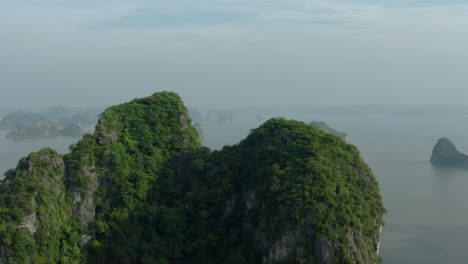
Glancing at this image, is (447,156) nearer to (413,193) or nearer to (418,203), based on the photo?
(413,193)

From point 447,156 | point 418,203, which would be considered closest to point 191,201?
point 418,203

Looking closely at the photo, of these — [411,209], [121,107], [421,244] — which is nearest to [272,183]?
[121,107]

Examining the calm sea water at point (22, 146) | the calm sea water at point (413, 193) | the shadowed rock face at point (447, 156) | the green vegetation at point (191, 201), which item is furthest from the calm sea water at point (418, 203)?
the calm sea water at point (22, 146)

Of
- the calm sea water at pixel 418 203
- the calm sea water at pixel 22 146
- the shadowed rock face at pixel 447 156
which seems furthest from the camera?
the calm sea water at pixel 22 146

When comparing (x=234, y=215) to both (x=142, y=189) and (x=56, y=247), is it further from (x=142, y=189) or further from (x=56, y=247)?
(x=56, y=247)

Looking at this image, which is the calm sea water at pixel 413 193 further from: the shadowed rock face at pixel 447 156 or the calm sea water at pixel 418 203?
the shadowed rock face at pixel 447 156

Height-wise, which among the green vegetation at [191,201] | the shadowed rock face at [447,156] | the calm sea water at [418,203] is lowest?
the calm sea water at [418,203]
